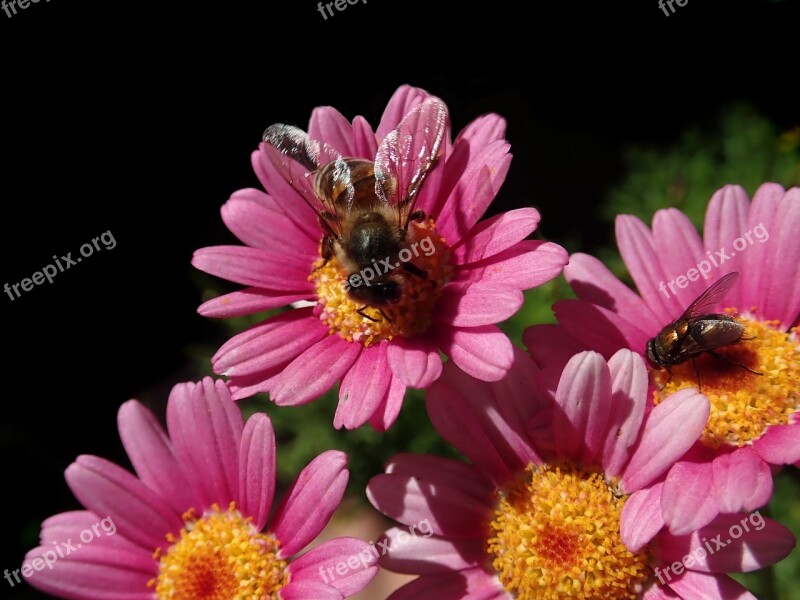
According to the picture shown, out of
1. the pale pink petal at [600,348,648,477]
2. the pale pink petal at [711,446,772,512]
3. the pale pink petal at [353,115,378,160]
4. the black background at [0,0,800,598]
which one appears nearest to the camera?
the pale pink petal at [711,446,772,512]

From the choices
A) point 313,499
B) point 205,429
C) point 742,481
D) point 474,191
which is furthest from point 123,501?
point 742,481

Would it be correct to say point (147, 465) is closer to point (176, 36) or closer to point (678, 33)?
point (176, 36)

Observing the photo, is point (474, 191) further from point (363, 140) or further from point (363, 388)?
point (363, 388)

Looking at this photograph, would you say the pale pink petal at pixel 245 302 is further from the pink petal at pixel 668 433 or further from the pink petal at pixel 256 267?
the pink petal at pixel 668 433

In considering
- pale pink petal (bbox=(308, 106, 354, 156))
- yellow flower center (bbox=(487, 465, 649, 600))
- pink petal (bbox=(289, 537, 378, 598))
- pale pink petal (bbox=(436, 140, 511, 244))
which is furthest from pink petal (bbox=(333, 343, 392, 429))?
pale pink petal (bbox=(308, 106, 354, 156))

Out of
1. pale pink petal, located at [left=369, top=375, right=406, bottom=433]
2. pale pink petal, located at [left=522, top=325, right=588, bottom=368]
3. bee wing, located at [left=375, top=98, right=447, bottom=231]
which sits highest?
bee wing, located at [left=375, top=98, right=447, bottom=231]

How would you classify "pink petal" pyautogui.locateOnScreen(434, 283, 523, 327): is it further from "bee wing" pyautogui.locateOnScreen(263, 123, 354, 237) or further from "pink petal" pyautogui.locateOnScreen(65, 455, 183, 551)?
"pink petal" pyautogui.locateOnScreen(65, 455, 183, 551)
